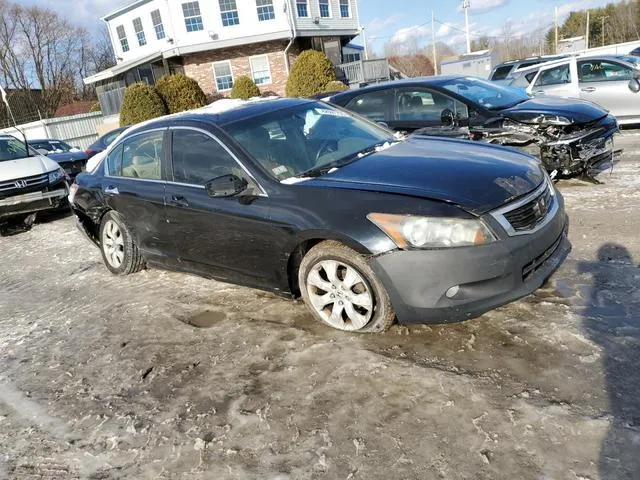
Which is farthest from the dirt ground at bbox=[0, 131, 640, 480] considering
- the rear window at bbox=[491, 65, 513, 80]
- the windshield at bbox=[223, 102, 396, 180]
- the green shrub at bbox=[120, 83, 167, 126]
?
the green shrub at bbox=[120, 83, 167, 126]

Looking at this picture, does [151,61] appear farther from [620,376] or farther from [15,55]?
[15,55]

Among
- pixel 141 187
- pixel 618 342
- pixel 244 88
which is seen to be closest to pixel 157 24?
pixel 244 88

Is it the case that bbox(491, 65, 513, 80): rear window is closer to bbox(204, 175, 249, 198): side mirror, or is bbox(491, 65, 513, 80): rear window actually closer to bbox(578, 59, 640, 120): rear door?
bbox(578, 59, 640, 120): rear door

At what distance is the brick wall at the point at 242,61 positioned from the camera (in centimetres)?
2788

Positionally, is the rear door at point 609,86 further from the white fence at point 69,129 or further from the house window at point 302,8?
the white fence at point 69,129

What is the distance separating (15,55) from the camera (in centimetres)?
5497

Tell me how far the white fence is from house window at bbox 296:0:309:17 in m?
13.4

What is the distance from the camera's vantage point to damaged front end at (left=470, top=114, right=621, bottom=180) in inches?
247

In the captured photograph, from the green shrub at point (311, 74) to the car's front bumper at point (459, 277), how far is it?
2170 cm

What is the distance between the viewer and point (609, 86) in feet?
32.8

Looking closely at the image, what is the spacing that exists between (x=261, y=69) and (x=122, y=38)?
976 centimetres

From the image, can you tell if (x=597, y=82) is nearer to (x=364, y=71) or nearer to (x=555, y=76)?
(x=555, y=76)

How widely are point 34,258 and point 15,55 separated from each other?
5885 centimetres

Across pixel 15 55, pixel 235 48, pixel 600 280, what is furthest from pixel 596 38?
pixel 600 280
